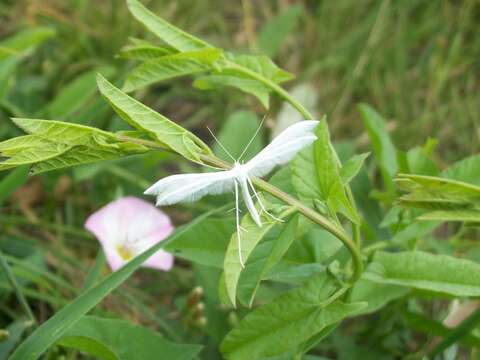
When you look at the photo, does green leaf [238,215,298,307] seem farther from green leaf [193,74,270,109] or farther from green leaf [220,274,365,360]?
green leaf [193,74,270,109]

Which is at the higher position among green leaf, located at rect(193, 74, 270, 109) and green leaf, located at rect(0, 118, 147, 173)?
green leaf, located at rect(0, 118, 147, 173)

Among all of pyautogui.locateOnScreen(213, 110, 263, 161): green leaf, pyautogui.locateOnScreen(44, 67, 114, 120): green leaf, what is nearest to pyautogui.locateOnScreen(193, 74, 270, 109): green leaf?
pyautogui.locateOnScreen(213, 110, 263, 161): green leaf

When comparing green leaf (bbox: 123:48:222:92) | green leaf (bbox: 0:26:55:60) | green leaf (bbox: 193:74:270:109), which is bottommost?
green leaf (bbox: 0:26:55:60)

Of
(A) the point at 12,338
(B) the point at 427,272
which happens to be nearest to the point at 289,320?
(B) the point at 427,272

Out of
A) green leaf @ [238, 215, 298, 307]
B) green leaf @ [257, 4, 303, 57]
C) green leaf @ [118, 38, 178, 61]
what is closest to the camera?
green leaf @ [238, 215, 298, 307]

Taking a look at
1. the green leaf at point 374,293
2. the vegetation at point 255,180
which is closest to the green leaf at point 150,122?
the vegetation at point 255,180

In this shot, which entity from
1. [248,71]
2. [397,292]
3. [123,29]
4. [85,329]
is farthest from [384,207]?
[123,29]

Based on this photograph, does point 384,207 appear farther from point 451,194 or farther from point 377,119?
point 451,194

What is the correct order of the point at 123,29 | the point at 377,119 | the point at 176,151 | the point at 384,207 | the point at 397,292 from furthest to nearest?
1. the point at 123,29
2. the point at 384,207
3. the point at 377,119
4. the point at 397,292
5. the point at 176,151
